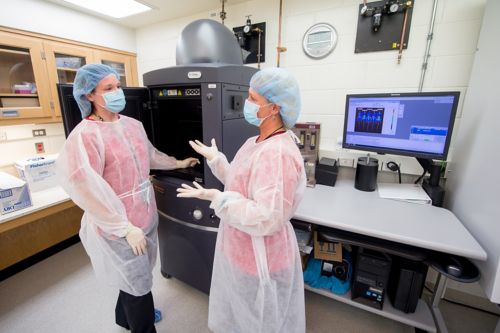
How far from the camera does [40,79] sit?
187cm

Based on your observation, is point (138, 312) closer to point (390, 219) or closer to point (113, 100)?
point (113, 100)

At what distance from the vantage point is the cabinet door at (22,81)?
67.6 inches

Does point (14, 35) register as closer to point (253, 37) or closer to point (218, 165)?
point (253, 37)

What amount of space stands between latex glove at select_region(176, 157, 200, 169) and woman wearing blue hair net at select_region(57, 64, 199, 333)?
0.25 metres

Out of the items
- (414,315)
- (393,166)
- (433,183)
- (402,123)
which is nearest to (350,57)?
(402,123)

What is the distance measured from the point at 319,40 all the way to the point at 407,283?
1.69 meters

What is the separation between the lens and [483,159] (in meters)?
1.13

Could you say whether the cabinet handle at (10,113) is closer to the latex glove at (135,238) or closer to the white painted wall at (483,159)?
the latex glove at (135,238)

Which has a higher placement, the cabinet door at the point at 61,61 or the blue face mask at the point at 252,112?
the cabinet door at the point at 61,61

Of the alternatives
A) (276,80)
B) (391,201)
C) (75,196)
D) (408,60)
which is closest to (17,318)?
(75,196)

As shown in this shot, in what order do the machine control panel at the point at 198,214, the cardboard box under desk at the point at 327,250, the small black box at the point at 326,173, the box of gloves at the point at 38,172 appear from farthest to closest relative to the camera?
the box of gloves at the point at 38,172 < the small black box at the point at 326,173 < the cardboard box under desk at the point at 327,250 < the machine control panel at the point at 198,214

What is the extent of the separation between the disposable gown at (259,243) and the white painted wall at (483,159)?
32.1 inches

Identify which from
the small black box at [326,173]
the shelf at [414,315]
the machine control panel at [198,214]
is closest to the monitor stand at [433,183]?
the small black box at [326,173]

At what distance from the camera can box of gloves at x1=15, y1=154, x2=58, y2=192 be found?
1882mm
